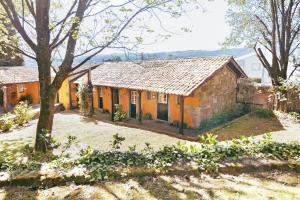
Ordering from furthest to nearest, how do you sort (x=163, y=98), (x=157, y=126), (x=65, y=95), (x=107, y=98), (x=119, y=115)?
(x=65, y=95)
(x=107, y=98)
(x=119, y=115)
(x=163, y=98)
(x=157, y=126)

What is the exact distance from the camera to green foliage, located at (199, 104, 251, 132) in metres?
16.3

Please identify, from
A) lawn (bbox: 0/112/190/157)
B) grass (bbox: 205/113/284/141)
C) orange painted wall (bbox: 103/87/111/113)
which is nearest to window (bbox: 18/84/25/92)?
lawn (bbox: 0/112/190/157)

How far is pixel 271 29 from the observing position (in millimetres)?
19156

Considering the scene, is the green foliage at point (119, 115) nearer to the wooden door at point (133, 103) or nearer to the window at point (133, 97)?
the wooden door at point (133, 103)

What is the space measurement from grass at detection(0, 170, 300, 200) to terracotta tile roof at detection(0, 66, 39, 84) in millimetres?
24941

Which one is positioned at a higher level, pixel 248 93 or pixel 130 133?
pixel 248 93

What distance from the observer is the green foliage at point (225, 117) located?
1630 centimetres

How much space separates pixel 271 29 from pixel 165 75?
881cm

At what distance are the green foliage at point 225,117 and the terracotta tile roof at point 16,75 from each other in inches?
798

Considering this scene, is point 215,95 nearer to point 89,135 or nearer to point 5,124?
point 89,135

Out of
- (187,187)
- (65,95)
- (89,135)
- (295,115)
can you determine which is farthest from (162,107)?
(187,187)

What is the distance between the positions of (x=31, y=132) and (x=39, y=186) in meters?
13.7

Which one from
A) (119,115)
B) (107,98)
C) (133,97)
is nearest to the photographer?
(119,115)

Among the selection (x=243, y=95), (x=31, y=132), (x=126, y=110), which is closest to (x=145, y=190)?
(x=31, y=132)
